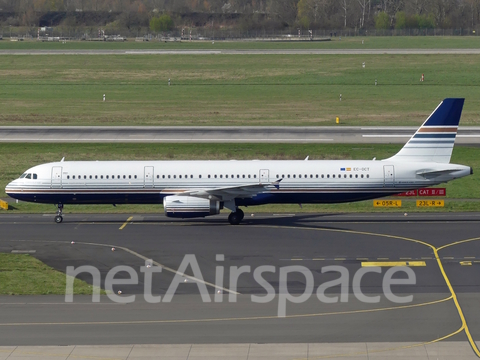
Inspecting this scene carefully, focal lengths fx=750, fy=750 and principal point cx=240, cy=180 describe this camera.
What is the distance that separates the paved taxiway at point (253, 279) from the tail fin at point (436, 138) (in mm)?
3862

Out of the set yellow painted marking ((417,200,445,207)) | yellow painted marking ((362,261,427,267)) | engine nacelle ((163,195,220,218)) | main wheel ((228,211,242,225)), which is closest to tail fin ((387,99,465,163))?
yellow painted marking ((417,200,445,207))

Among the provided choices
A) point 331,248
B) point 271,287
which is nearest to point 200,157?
point 331,248

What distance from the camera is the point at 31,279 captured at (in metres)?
32.3

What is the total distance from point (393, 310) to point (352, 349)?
4.58 m

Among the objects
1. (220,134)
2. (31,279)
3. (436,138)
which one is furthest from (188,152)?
(31,279)

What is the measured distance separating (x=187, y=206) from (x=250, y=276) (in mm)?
10859

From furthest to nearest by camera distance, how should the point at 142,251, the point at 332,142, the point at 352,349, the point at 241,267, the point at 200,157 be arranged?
the point at 332,142, the point at 200,157, the point at 142,251, the point at 241,267, the point at 352,349

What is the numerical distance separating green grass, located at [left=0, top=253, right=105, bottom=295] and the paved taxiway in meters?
0.86

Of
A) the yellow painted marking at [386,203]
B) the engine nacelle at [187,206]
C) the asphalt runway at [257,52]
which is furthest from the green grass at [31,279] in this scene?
the asphalt runway at [257,52]

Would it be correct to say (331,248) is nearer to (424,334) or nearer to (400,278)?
(400,278)

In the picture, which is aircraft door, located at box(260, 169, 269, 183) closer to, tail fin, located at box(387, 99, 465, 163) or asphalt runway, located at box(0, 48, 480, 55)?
tail fin, located at box(387, 99, 465, 163)

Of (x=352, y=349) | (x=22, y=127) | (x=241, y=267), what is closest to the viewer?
(x=352, y=349)

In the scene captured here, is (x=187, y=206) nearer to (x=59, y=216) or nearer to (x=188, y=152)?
(x=59, y=216)

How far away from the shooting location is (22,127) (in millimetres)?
76938
